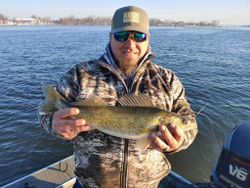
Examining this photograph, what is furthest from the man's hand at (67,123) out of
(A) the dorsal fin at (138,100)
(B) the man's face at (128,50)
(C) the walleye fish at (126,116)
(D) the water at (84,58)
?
(D) the water at (84,58)

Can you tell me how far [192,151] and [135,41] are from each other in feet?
20.9

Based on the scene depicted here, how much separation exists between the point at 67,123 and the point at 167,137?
3.06 feet

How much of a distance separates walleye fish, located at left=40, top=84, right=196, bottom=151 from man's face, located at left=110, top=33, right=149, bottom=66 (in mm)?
470

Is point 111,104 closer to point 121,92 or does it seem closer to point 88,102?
point 121,92

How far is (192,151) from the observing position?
866 cm

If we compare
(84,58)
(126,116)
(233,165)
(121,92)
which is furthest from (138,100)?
(84,58)

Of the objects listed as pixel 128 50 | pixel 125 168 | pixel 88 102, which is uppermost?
pixel 128 50

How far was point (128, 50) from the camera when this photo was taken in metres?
3.04

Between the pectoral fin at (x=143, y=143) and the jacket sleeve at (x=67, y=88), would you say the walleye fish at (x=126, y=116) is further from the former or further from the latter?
the jacket sleeve at (x=67, y=88)

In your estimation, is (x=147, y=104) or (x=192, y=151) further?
(x=192, y=151)

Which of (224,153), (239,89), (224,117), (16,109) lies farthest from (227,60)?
(224,153)

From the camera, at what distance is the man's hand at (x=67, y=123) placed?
8.61ft

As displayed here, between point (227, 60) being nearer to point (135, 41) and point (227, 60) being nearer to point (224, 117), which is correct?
point (224, 117)

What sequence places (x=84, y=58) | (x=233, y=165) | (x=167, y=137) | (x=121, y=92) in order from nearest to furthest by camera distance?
(x=167, y=137) → (x=121, y=92) → (x=233, y=165) → (x=84, y=58)
